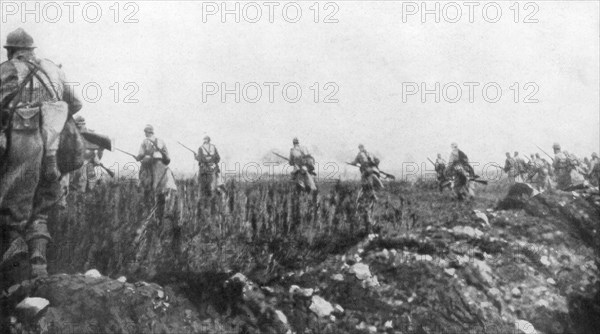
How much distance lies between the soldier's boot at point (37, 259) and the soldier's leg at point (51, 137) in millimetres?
698

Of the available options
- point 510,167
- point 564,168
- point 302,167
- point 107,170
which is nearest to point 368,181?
point 302,167

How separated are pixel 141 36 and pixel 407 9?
10.4ft

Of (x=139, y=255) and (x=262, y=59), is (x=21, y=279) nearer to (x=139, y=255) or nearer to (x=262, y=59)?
(x=139, y=255)

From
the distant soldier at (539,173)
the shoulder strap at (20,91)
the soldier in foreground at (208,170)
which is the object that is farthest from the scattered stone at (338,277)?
the shoulder strap at (20,91)

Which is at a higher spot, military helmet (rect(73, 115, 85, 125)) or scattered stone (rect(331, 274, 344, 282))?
military helmet (rect(73, 115, 85, 125))

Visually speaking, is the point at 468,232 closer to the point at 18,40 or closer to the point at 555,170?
the point at 555,170

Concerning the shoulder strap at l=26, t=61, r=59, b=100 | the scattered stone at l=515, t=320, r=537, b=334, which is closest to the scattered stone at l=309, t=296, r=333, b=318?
the scattered stone at l=515, t=320, r=537, b=334

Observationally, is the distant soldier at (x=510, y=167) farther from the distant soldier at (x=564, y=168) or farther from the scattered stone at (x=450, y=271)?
the scattered stone at (x=450, y=271)

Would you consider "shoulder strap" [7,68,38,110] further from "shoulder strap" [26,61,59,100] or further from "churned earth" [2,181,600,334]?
"churned earth" [2,181,600,334]

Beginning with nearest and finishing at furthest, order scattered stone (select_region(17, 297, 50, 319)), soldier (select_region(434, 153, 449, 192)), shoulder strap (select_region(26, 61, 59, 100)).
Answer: scattered stone (select_region(17, 297, 50, 319)) < shoulder strap (select_region(26, 61, 59, 100)) < soldier (select_region(434, 153, 449, 192))

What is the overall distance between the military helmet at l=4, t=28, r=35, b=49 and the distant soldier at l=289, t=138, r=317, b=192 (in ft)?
10.2

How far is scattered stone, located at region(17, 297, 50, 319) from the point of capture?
6066 millimetres

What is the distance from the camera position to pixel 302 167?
6.82m

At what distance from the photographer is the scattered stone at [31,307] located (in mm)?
6066
